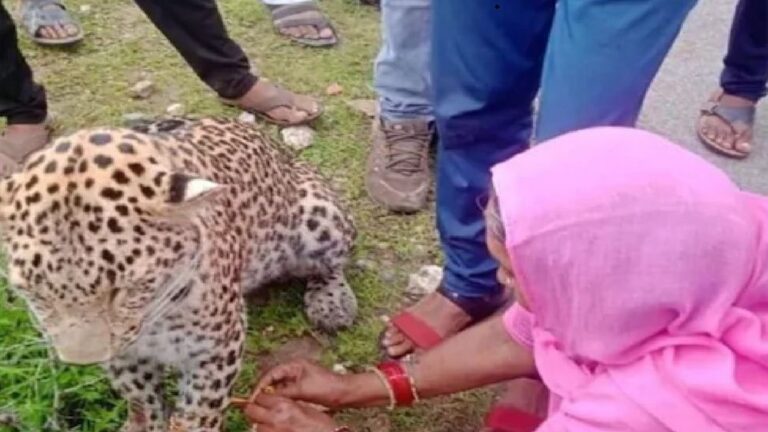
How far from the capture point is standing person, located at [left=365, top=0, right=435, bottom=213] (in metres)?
4.72

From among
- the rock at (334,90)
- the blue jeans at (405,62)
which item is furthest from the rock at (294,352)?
the rock at (334,90)

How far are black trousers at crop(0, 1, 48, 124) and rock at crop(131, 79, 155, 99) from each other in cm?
52

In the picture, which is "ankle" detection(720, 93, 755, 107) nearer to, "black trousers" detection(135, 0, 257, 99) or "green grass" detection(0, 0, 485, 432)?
"green grass" detection(0, 0, 485, 432)

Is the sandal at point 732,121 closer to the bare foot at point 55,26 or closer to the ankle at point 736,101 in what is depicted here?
the ankle at point 736,101

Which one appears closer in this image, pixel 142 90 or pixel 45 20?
pixel 142 90

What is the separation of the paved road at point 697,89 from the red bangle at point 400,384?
6.86ft

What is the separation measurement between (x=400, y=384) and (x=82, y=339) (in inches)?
41.3

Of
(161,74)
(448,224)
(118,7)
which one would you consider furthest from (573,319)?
(118,7)

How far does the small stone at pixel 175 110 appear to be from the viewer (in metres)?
5.35

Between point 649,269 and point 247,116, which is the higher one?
point 649,269

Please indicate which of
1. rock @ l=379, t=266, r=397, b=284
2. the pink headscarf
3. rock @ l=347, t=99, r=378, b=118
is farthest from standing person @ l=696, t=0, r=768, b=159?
the pink headscarf

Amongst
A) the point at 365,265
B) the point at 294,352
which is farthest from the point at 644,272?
the point at 365,265

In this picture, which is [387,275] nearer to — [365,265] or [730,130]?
[365,265]

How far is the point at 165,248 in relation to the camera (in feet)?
9.44
